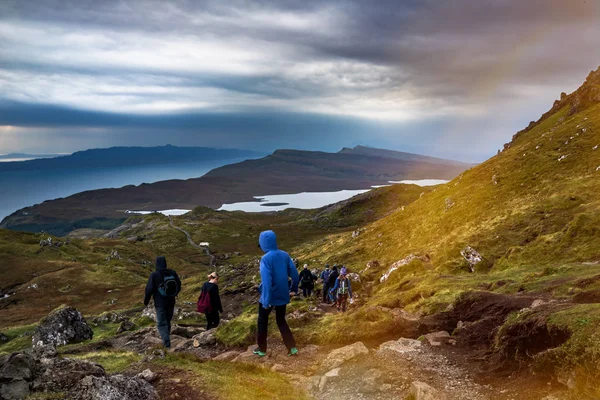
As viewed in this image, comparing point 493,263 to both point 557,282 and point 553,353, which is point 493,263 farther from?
point 553,353

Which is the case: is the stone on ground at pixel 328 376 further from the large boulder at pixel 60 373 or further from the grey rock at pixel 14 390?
the grey rock at pixel 14 390

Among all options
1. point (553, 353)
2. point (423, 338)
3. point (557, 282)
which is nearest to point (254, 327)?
point (423, 338)

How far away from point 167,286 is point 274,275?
5.81 m

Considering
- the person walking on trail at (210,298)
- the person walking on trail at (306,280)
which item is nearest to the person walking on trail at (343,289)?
the person walking on trail at (306,280)

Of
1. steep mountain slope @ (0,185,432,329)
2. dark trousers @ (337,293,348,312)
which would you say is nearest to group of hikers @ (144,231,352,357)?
dark trousers @ (337,293,348,312)

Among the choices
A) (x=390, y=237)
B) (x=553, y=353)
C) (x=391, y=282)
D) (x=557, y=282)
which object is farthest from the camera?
(x=390, y=237)

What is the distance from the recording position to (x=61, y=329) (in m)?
32.0

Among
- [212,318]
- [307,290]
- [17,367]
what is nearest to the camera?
[17,367]

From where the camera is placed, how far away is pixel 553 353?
10.1 meters

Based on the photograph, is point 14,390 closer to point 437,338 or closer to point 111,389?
point 111,389

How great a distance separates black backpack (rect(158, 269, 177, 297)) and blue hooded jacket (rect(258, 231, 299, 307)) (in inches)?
204

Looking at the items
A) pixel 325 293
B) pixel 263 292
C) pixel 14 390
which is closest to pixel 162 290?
pixel 263 292

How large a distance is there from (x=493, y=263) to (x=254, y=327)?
2233 centimetres

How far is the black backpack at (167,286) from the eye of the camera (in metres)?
16.5
